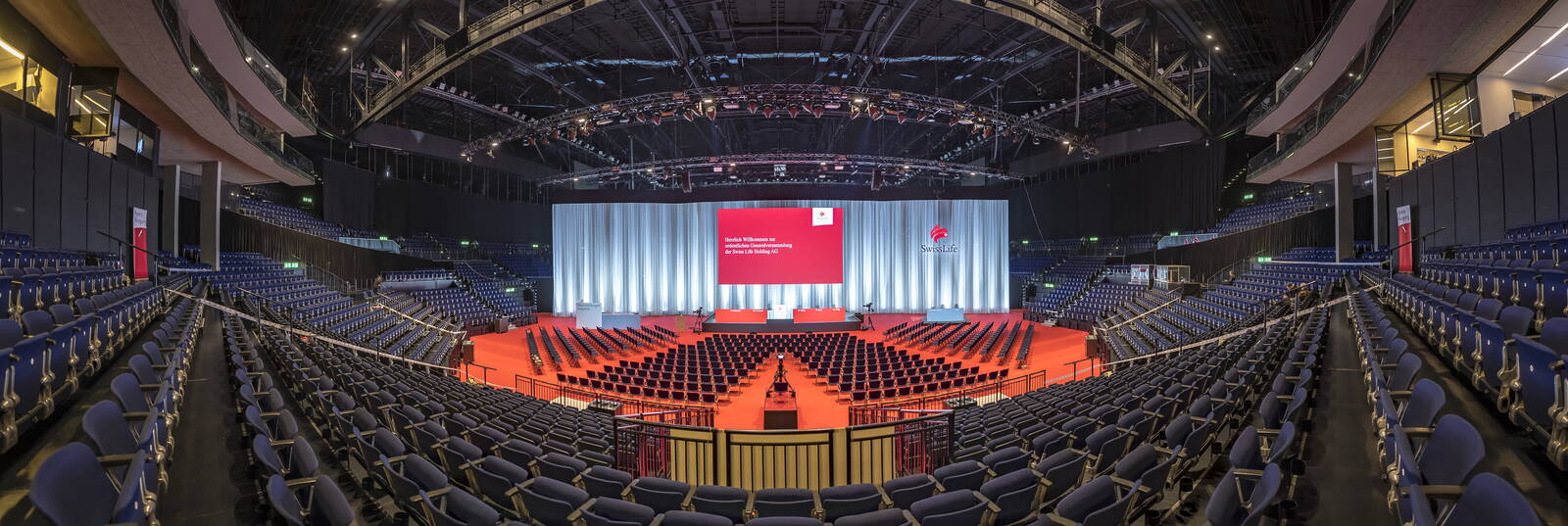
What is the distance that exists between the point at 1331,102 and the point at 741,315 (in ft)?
71.9

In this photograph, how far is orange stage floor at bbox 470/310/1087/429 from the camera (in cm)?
1252

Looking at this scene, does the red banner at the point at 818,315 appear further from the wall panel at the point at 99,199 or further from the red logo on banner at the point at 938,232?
the wall panel at the point at 99,199

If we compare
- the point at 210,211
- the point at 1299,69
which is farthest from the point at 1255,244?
the point at 210,211

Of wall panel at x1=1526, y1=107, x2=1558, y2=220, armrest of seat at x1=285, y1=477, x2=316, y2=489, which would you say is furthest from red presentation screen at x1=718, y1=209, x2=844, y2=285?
armrest of seat at x1=285, y1=477, x2=316, y2=489

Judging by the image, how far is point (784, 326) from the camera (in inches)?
1059

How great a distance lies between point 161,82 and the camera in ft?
39.9

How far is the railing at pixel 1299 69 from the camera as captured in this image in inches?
490

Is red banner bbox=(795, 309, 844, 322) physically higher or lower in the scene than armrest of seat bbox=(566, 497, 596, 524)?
lower

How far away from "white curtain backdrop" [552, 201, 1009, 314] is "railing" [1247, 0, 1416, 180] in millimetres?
12272

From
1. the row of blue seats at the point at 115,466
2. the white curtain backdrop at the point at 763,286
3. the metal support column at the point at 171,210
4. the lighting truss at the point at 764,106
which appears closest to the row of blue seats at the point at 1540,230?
the lighting truss at the point at 764,106

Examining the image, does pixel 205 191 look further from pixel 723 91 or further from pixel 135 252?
pixel 723 91

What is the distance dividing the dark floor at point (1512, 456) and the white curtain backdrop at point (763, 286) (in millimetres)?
26801

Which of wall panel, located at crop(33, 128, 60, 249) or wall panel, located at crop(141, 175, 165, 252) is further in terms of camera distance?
wall panel, located at crop(141, 175, 165, 252)

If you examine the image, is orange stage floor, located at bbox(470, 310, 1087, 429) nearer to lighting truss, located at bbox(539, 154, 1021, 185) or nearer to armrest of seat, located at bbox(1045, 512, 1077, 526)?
lighting truss, located at bbox(539, 154, 1021, 185)
